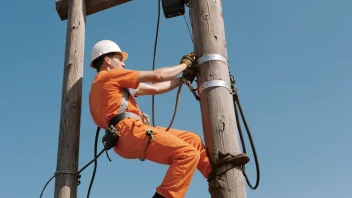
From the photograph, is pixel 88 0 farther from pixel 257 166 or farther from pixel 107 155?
pixel 257 166

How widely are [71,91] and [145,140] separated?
1.41 m

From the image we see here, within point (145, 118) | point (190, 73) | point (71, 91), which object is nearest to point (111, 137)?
point (145, 118)

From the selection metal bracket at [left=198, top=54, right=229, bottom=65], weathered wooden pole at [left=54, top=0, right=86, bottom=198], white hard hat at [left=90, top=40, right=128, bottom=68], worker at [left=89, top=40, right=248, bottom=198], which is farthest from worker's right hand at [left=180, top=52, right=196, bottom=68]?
weathered wooden pole at [left=54, top=0, right=86, bottom=198]

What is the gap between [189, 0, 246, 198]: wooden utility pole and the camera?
11.9 ft

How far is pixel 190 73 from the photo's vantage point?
423 centimetres

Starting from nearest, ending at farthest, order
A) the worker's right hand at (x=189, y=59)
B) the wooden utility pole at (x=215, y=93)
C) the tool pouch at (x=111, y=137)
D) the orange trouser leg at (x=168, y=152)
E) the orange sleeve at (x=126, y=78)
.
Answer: the orange trouser leg at (x=168, y=152) → the wooden utility pole at (x=215, y=93) → the tool pouch at (x=111, y=137) → the orange sleeve at (x=126, y=78) → the worker's right hand at (x=189, y=59)

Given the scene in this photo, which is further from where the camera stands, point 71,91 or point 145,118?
point 71,91

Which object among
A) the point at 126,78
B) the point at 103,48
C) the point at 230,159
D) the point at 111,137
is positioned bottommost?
the point at 230,159

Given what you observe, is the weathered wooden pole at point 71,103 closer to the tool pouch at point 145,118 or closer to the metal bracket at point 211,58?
the tool pouch at point 145,118

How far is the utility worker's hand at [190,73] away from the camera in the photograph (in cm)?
421

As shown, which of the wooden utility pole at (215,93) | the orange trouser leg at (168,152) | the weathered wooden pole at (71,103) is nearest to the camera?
Result: the orange trouser leg at (168,152)

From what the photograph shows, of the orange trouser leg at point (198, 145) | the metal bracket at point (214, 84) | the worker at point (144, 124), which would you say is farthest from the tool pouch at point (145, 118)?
the metal bracket at point (214, 84)

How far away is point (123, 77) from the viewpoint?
4.07m

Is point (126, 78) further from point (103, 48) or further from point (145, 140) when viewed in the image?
point (103, 48)
